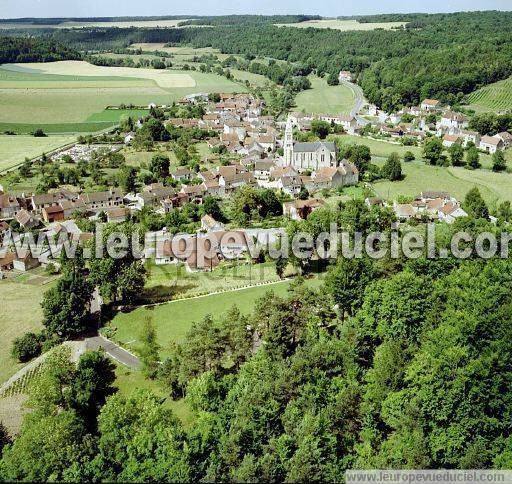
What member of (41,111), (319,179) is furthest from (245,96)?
(319,179)

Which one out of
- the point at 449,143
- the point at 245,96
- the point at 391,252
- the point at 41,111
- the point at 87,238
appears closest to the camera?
the point at 391,252

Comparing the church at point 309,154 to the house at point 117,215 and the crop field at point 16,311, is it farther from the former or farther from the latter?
the crop field at point 16,311

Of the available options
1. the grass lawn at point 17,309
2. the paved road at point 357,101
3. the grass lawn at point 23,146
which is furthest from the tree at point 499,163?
the grass lawn at point 23,146

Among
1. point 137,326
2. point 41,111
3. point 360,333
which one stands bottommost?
point 137,326

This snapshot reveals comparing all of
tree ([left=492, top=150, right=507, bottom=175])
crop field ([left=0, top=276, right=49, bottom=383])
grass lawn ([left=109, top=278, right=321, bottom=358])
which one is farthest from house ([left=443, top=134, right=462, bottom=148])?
crop field ([left=0, top=276, right=49, bottom=383])

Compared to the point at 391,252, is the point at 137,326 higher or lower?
lower

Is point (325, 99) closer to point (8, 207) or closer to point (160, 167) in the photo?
point (160, 167)

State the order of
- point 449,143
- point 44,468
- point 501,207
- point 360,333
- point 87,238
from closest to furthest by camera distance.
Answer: point 44,468
point 360,333
point 87,238
point 501,207
point 449,143

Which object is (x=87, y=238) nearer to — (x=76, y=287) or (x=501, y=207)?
(x=76, y=287)
